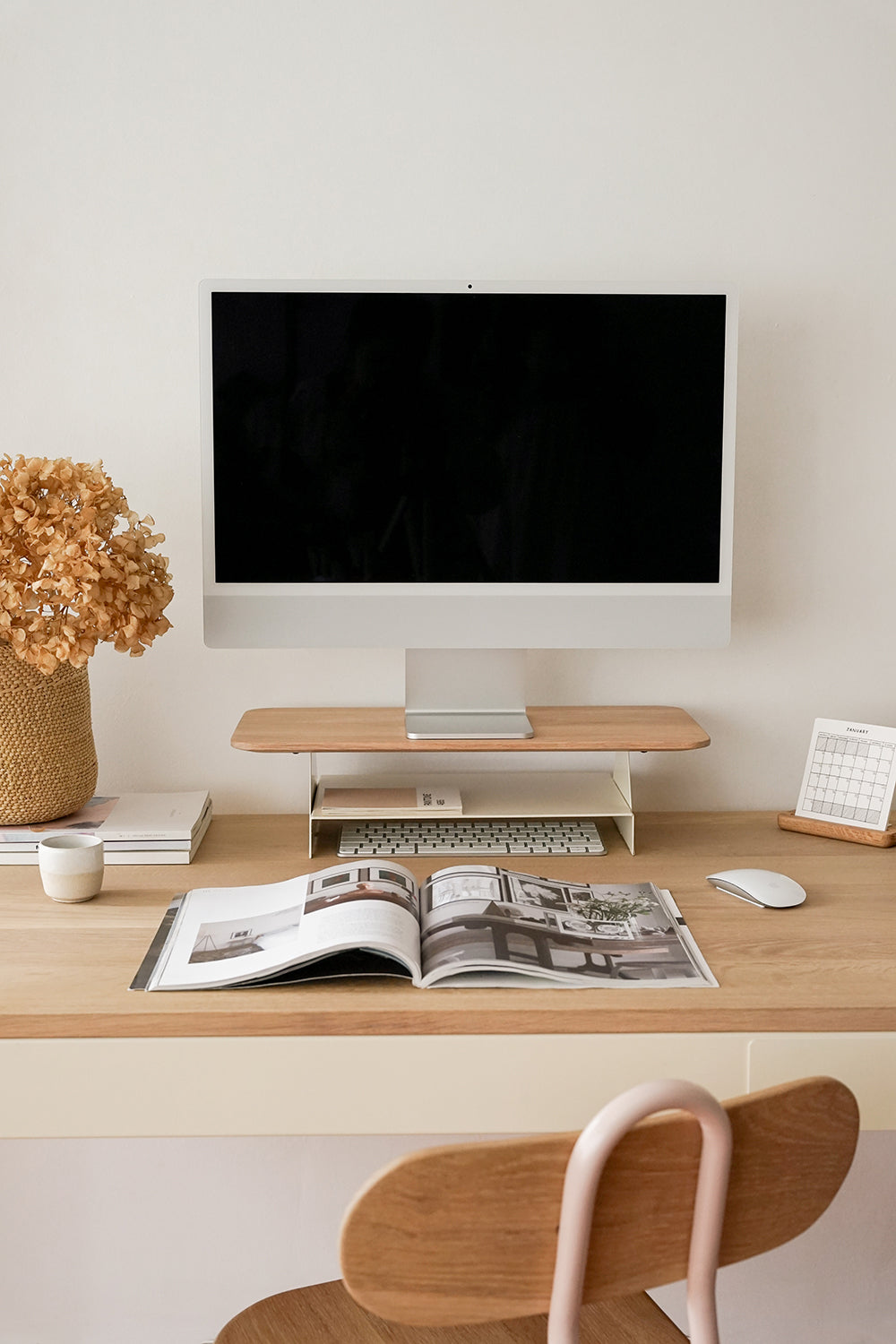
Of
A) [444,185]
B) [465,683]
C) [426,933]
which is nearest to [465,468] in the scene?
[465,683]

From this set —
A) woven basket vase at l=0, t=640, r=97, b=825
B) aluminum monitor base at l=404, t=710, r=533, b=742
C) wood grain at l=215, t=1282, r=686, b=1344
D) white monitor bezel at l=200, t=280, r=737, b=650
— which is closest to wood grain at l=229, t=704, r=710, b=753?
aluminum monitor base at l=404, t=710, r=533, b=742

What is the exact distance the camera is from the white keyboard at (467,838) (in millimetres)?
1532

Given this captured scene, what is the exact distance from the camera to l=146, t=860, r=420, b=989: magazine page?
1.14 m

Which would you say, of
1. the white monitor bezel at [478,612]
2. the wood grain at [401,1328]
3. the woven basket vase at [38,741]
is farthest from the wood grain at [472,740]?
the wood grain at [401,1328]

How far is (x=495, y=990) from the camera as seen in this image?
3.75 ft

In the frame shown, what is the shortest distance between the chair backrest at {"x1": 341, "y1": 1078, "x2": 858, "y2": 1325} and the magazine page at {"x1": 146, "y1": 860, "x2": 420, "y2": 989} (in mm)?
398

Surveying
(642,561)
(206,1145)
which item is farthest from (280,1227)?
(642,561)

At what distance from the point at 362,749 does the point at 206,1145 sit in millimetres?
730

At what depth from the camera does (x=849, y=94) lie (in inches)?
64.2

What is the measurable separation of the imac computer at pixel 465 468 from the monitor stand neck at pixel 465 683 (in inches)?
1.7

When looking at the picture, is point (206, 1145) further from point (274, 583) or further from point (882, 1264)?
point (882, 1264)

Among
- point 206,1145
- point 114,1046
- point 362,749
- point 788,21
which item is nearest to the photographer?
point 114,1046

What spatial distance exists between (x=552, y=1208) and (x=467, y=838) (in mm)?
842

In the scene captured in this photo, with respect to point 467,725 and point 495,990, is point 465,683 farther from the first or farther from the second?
point 495,990
